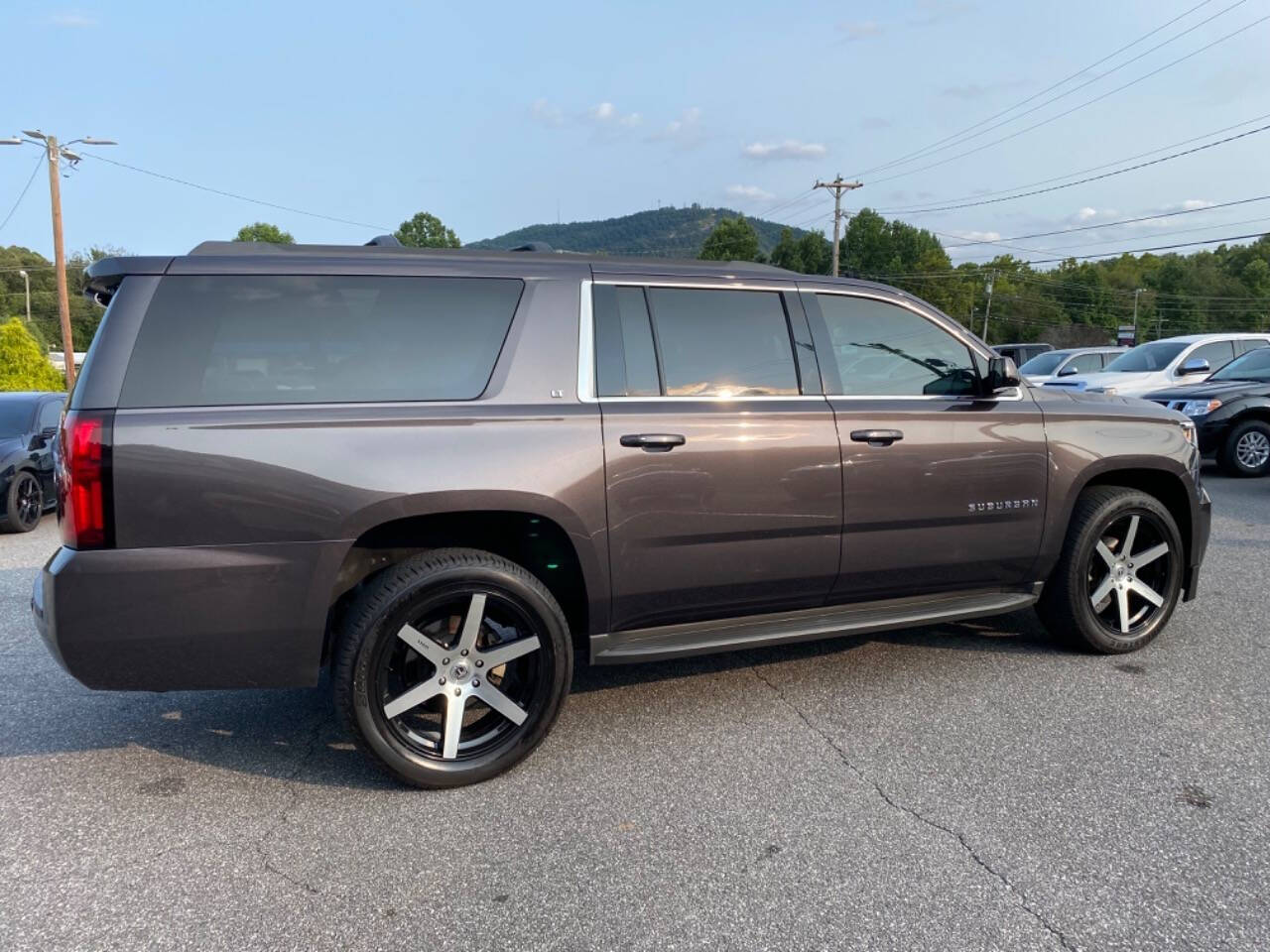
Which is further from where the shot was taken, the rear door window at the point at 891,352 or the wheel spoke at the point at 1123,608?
the wheel spoke at the point at 1123,608

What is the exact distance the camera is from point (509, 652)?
3.13 metres

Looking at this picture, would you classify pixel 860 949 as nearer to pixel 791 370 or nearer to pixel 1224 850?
pixel 1224 850

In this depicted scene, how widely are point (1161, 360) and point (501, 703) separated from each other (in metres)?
13.6

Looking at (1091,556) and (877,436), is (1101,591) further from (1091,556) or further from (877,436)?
(877,436)

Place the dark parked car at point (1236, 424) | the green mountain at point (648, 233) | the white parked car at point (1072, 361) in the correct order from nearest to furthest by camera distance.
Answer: the dark parked car at point (1236, 424)
the white parked car at point (1072, 361)
the green mountain at point (648, 233)

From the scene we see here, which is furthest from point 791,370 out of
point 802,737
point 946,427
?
point 802,737

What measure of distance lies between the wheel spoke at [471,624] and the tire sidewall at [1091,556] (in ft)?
9.41

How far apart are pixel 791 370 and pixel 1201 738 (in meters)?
2.19

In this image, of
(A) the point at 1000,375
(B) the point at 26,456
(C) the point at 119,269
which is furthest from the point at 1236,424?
(B) the point at 26,456

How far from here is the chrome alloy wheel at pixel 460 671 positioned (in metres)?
3.04

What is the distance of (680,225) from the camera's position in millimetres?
189625

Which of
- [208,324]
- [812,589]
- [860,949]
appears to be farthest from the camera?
[812,589]

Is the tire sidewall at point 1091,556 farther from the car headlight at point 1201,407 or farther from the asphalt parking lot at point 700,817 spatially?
the car headlight at point 1201,407

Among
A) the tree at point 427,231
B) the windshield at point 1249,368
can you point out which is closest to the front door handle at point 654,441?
the windshield at point 1249,368
